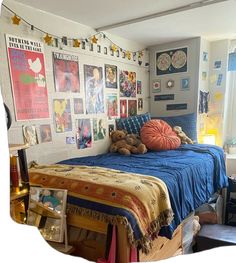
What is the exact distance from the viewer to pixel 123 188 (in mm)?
1254

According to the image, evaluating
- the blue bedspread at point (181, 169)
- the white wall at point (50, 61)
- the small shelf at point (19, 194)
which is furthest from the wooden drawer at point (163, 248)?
the white wall at point (50, 61)

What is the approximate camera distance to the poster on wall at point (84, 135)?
2250 millimetres

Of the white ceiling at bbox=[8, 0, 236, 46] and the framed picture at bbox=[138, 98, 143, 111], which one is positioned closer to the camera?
the white ceiling at bbox=[8, 0, 236, 46]

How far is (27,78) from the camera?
5.77ft

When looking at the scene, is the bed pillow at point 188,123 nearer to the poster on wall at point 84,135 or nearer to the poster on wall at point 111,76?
the poster on wall at point 111,76

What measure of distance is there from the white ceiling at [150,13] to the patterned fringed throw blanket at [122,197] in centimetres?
130

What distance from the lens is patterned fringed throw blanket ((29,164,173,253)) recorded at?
117cm

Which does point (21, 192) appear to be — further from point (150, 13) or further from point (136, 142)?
point (150, 13)

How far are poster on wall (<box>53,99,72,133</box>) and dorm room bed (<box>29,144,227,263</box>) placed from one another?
1.09ft

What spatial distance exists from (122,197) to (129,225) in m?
0.15

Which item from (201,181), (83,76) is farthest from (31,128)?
(201,181)

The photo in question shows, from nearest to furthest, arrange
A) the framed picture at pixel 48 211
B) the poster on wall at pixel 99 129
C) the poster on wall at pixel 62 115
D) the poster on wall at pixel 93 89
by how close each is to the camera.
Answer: the framed picture at pixel 48 211
the poster on wall at pixel 62 115
the poster on wall at pixel 93 89
the poster on wall at pixel 99 129

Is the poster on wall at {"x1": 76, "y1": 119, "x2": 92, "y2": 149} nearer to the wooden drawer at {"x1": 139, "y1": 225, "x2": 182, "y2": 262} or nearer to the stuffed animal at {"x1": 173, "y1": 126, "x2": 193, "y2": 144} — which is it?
the stuffed animal at {"x1": 173, "y1": 126, "x2": 193, "y2": 144}

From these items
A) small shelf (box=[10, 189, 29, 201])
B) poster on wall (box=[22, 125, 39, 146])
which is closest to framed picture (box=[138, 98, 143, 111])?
poster on wall (box=[22, 125, 39, 146])
